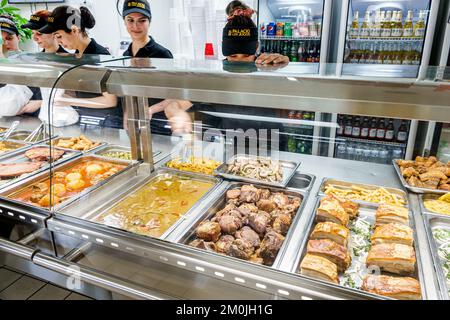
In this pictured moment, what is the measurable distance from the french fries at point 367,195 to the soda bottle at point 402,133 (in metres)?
2.99

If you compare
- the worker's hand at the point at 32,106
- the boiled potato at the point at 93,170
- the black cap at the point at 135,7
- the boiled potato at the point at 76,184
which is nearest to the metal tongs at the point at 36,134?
the worker's hand at the point at 32,106

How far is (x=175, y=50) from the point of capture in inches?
218

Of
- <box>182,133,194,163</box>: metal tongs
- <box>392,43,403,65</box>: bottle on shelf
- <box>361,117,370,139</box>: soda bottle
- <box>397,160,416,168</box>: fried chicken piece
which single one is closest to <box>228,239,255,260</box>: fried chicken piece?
<box>182,133,194,163</box>: metal tongs

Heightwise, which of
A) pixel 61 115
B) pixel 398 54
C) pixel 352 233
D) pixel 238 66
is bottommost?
pixel 352 233

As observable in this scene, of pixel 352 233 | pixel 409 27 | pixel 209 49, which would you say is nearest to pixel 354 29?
pixel 409 27

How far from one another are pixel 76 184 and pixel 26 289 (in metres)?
1.21

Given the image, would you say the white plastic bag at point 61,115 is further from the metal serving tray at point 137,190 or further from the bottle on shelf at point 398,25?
the bottle on shelf at point 398,25

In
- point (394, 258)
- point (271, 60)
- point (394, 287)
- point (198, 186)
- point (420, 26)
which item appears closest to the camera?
point (394, 287)

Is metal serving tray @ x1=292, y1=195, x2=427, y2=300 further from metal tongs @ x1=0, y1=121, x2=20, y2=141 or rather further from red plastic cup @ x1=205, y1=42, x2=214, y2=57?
red plastic cup @ x1=205, y1=42, x2=214, y2=57

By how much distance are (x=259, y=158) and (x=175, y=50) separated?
12.4 ft

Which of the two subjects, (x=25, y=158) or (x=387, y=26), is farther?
(x=387, y=26)

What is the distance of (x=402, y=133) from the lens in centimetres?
460

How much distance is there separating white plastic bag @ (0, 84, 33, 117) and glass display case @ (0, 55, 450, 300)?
533 mm

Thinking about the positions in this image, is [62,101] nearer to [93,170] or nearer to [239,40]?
[93,170]
